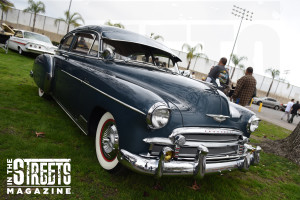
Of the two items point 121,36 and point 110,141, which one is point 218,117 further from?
point 121,36

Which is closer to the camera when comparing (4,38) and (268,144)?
(268,144)

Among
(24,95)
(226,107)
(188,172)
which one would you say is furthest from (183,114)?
(24,95)

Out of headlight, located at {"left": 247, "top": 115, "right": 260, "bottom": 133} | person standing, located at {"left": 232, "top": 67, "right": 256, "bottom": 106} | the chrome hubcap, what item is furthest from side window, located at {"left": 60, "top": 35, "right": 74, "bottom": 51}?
person standing, located at {"left": 232, "top": 67, "right": 256, "bottom": 106}

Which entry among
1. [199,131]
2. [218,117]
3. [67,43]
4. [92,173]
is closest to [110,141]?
[92,173]

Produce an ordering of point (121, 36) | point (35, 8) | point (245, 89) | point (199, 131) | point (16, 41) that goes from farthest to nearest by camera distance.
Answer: point (35, 8) < point (16, 41) < point (245, 89) < point (121, 36) < point (199, 131)

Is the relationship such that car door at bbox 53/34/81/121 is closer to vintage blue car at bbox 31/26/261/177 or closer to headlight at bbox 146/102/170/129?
vintage blue car at bbox 31/26/261/177

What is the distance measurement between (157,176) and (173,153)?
0.26 meters

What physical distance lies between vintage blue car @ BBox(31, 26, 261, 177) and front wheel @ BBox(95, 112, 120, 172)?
0.03 ft

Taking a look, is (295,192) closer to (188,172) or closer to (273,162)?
(273,162)

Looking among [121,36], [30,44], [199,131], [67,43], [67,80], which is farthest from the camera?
[30,44]

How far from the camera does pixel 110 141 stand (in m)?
2.46

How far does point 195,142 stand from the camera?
7.13 feet

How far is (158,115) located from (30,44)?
11179mm

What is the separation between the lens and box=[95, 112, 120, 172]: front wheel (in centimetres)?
236
